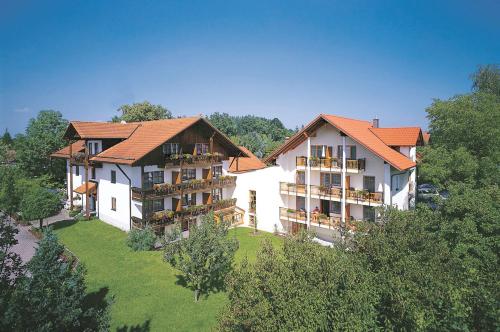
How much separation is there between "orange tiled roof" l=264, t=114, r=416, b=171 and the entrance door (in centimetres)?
249

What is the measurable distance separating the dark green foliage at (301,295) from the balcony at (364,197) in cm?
1509

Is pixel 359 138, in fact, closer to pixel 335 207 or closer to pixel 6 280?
pixel 335 207

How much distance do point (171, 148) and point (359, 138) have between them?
55.0 feet

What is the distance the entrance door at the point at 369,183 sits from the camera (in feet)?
91.8

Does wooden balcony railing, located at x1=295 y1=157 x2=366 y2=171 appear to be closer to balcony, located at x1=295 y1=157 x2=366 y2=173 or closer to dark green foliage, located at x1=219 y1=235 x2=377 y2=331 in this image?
balcony, located at x1=295 y1=157 x2=366 y2=173

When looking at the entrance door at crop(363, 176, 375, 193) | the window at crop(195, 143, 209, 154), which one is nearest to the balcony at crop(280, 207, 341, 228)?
the entrance door at crop(363, 176, 375, 193)

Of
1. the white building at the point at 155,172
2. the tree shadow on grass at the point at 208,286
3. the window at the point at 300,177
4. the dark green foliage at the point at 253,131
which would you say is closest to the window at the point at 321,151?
the window at the point at 300,177

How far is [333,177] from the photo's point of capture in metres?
30.2

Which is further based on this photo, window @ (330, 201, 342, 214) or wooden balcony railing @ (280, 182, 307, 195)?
wooden balcony railing @ (280, 182, 307, 195)

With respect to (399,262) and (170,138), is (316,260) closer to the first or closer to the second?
(399,262)

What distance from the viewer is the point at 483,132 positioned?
93.0 ft

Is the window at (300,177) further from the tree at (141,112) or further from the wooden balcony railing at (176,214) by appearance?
the tree at (141,112)

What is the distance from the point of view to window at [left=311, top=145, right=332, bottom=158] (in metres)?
29.9

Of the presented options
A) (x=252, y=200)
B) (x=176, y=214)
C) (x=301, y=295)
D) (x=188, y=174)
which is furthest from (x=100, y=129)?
(x=301, y=295)
